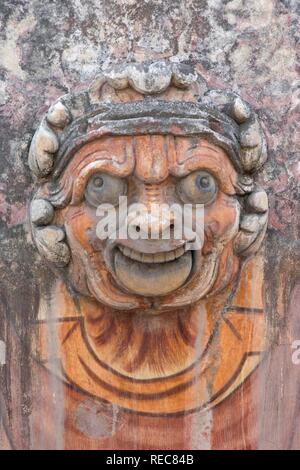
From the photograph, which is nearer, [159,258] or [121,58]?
[159,258]

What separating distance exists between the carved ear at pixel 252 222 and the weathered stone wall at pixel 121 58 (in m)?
0.07

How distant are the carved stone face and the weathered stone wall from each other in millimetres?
146

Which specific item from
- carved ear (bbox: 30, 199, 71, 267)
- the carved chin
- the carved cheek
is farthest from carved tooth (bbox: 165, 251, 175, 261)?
carved ear (bbox: 30, 199, 71, 267)

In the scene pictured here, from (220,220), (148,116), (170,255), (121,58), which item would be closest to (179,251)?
(170,255)

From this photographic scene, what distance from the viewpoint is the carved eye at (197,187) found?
2.04 metres

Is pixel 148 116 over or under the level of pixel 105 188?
over

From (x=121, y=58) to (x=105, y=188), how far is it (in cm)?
32

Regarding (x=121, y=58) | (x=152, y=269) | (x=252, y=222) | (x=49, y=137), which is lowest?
(x=152, y=269)

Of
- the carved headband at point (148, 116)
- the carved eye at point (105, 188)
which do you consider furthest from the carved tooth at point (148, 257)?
the carved headband at point (148, 116)

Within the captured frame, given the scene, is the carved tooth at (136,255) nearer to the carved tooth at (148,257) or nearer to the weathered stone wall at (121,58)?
the carved tooth at (148,257)

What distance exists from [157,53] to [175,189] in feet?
1.09

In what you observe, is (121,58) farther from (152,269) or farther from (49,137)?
(152,269)

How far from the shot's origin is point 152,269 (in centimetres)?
202
